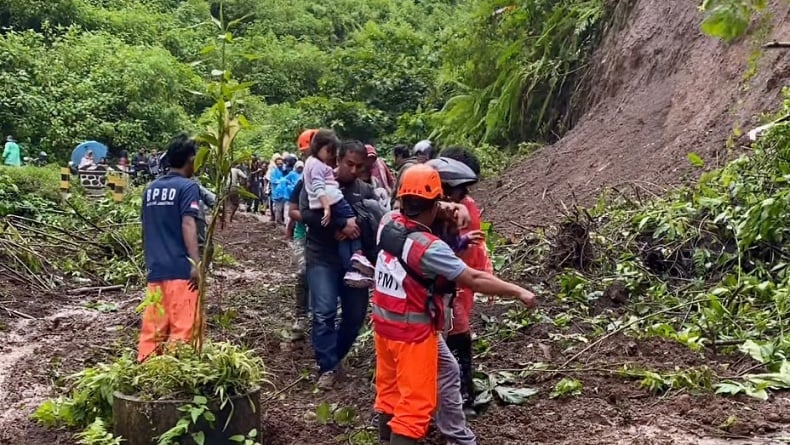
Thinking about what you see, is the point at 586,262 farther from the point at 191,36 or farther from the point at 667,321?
the point at 191,36

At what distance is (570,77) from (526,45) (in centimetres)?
135

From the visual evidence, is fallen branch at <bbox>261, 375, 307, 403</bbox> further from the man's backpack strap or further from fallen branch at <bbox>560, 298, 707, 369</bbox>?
the man's backpack strap

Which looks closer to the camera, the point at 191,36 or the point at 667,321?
the point at 667,321

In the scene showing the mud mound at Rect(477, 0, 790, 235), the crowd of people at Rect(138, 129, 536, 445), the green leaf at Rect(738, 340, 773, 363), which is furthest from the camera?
the mud mound at Rect(477, 0, 790, 235)

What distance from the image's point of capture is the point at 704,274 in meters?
7.79

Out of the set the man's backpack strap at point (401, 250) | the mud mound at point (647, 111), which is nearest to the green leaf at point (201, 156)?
the man's backpack strap at point (401, 250)

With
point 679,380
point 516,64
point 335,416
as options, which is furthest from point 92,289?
point 516,64

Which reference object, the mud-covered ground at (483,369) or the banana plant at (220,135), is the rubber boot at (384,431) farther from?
the banana plant at (220,135)

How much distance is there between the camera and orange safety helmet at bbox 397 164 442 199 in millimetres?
4480

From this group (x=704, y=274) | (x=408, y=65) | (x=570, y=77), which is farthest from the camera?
(x=408, y=65)

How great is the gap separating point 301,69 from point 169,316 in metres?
37.7

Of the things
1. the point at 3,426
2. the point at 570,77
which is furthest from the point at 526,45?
the point at 3,426

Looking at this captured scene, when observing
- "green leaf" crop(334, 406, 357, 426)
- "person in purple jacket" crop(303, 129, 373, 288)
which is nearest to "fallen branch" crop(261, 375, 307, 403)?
"green leaf" crop(334, 406, 357, 426)

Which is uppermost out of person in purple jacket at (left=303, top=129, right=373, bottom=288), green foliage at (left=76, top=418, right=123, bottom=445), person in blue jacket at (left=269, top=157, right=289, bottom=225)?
person in purple jacket at (left=303, top=129, right=373, bottom=288)
